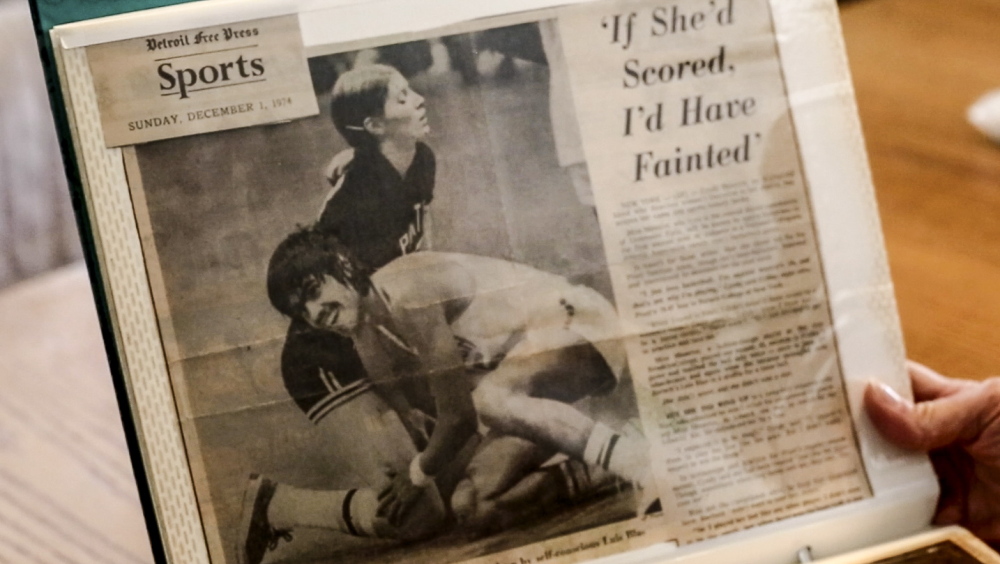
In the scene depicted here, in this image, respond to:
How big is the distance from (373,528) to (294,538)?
0.04 m

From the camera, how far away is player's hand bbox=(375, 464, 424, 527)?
0.39m

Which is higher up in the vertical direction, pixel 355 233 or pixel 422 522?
pixel 355 233

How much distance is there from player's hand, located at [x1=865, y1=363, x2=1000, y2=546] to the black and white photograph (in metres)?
0.13

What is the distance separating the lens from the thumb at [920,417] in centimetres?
42

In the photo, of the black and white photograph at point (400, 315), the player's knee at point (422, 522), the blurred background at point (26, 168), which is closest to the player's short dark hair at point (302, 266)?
the black and white photograph at point (400, 315)

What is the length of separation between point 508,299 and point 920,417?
0.22 m

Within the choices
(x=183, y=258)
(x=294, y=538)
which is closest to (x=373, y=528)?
(x=294, y=538)

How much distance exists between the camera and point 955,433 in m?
0.43

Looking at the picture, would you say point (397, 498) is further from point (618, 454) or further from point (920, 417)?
point (920, 417)

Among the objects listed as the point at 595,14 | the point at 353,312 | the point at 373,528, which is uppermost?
the point at 595,14

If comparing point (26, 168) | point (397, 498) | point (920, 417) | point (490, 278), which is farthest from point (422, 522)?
point (26, 168)

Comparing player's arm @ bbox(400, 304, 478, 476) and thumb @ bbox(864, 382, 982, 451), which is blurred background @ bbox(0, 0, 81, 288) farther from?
thumb @ bbox(864, 382, 982, 451)

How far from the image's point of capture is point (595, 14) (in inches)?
15.9

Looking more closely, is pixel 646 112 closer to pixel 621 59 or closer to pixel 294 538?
pixel 621 59
